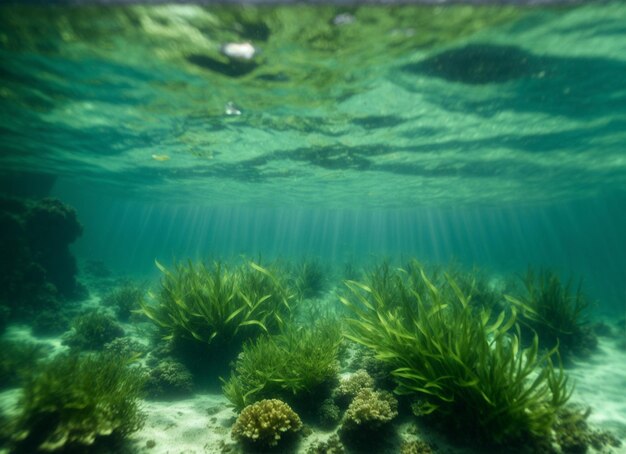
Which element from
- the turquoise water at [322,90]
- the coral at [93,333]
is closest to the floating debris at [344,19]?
the turquoise water at [322,90]

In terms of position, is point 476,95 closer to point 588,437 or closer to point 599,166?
point 588,437

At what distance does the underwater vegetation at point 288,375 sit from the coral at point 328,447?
87 centimetres

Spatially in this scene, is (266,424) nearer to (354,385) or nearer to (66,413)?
(354,385)

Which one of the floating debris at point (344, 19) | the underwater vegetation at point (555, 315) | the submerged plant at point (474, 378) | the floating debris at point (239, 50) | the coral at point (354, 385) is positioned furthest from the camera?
the floating debris at point (239, 50)

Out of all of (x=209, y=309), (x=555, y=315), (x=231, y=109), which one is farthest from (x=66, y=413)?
(x=231, y=109)

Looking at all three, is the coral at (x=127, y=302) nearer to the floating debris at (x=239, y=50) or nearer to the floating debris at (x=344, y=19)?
the floating debris at (x=239, y=50)

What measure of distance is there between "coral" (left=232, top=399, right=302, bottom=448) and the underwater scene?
1.2 inches

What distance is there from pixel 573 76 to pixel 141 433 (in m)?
15.5

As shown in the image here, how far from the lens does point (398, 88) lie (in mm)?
11125

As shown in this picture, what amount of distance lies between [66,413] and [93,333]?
7831 millimetres

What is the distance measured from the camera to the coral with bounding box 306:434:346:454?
4377 mm

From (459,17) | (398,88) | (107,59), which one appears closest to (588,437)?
(459,17)

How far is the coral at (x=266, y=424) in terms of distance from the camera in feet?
14.6

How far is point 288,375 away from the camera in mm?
5414
